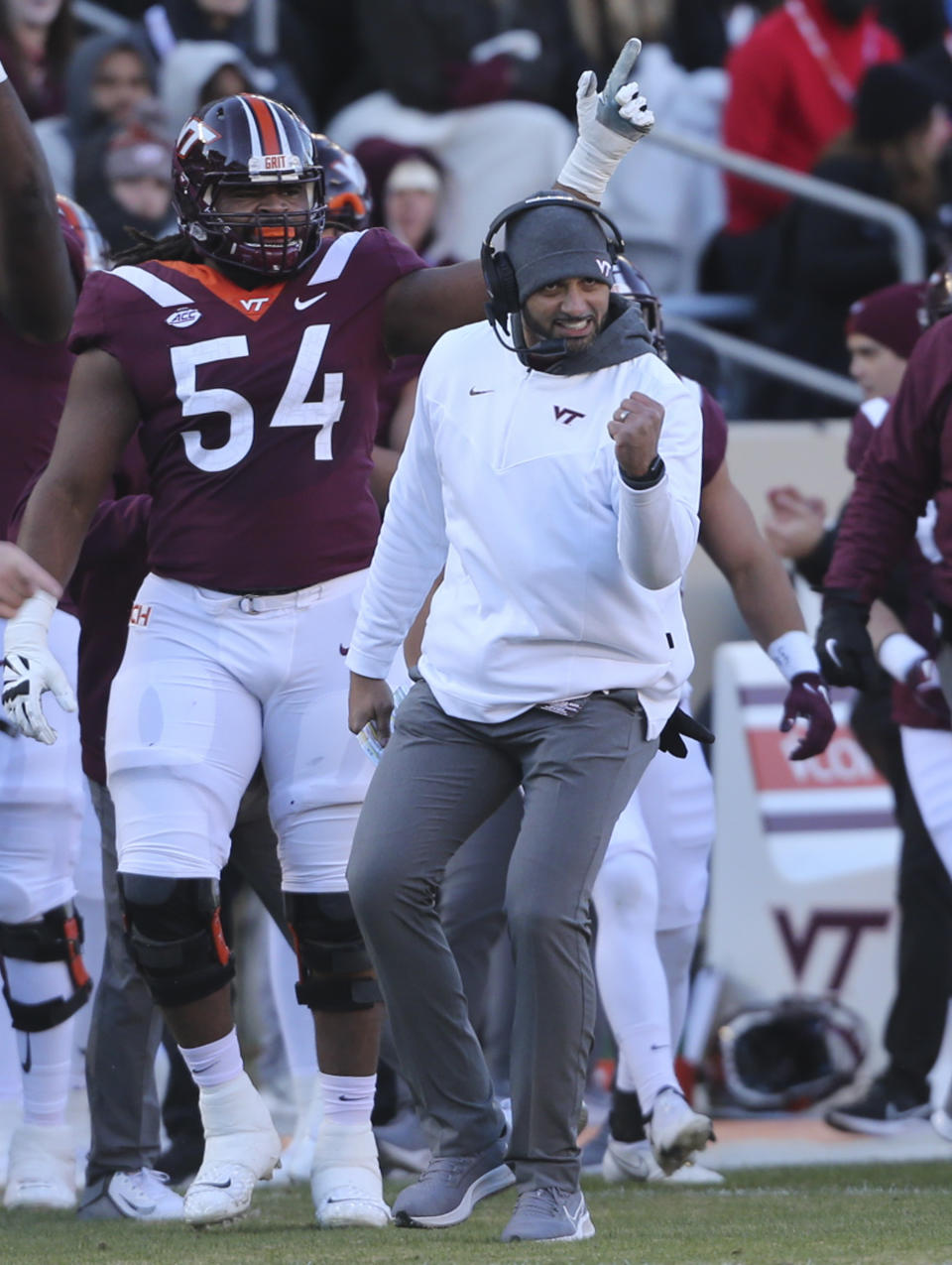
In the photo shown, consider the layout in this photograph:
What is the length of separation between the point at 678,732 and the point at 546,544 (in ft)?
1.63

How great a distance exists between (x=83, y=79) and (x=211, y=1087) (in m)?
4.95

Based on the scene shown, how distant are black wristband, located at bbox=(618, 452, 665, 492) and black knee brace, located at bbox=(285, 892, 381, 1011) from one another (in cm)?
109

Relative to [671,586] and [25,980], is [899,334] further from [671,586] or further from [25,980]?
[25,980]

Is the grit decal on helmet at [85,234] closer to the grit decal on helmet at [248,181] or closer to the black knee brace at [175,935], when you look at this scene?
the grit decal on helmet at [248,181]

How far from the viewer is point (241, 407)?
4680 millimetres

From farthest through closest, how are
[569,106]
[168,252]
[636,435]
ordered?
[569,106]
[168,252]
[636,435]

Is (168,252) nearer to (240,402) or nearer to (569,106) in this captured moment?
(240,402)

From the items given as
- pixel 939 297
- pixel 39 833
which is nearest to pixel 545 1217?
pixel 39 833

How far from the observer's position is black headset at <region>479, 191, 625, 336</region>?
4367mm

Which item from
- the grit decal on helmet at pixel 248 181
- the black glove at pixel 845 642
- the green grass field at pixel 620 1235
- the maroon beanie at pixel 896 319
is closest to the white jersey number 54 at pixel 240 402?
the grit decal on helmet at pixel 248 181

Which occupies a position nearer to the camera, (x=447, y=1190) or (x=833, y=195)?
(x=447, y=1190)

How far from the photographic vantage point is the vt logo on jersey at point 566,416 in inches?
169

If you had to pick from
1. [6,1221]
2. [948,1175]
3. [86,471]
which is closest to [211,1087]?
[6,1221]

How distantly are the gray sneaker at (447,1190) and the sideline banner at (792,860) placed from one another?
2.89 m
